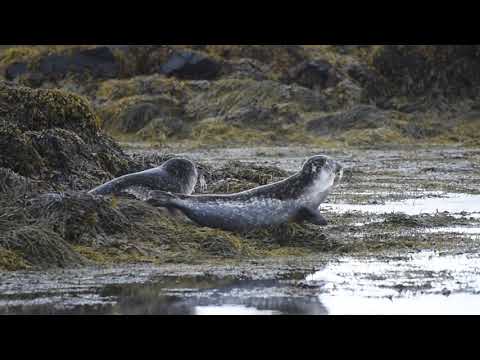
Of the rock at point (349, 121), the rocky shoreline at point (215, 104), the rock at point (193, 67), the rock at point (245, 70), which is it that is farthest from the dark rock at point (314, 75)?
the rock at point (349, 121)

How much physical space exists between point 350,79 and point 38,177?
1779cm

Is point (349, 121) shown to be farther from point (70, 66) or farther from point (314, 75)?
point (70, 66)

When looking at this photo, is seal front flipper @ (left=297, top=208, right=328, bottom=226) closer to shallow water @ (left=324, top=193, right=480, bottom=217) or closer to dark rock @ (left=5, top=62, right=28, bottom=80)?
shallow water @ (left=324, top=193, right=480, bottom=217)

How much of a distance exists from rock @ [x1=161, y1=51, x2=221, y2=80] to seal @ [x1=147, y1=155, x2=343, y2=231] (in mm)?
18997

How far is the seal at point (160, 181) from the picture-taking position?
12.1 m

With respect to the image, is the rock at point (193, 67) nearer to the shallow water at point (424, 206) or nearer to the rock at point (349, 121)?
the rock at point (349, 121)

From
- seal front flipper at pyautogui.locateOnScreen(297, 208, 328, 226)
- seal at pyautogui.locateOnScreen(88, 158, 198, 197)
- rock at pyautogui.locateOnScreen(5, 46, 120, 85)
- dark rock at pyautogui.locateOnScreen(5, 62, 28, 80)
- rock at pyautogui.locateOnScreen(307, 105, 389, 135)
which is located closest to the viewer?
seal front flipper at pyautogui.locateOnScreen(297, 208, 328, 226)

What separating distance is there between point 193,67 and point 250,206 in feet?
64.8

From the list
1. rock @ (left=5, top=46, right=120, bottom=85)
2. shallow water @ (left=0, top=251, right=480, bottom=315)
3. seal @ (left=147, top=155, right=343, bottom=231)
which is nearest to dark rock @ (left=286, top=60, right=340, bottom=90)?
rock @ (left=5, top=46, right=120, bottom=85)

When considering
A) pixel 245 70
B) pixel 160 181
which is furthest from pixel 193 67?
pixel 160 181

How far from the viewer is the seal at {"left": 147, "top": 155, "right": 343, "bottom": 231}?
1115cm

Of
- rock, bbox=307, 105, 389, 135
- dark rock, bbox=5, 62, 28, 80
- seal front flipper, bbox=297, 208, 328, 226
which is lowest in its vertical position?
rock, bbox=307, 105, 389, 135

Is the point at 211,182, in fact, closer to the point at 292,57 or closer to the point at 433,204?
the point at 433,204

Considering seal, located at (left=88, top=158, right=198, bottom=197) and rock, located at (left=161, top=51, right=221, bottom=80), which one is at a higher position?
rock, located at (left=161, top=51, right=221, bottom=80)
